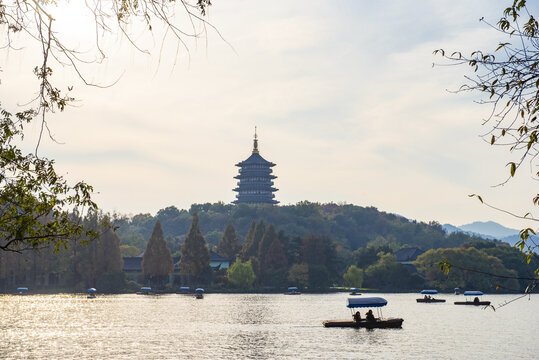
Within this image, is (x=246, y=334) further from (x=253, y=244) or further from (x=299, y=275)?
(x=253, y=244)

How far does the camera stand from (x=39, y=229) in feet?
40.1

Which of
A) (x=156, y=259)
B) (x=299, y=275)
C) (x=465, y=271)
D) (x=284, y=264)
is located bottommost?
(x=299, y=275)

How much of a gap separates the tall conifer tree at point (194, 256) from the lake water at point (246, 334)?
3252 centimetres

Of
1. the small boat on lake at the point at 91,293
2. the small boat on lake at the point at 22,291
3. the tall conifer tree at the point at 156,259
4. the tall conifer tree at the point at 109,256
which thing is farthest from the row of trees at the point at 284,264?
the small boat on lake at the point at 22,291

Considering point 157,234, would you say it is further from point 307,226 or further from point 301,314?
point 307,226

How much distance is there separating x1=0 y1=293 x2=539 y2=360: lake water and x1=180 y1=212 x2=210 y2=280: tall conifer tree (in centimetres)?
3252

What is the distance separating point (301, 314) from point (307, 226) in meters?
115

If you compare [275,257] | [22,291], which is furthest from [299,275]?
[22,291]

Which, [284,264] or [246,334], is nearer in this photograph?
[246,334]

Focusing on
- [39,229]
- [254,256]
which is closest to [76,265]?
[254,256]

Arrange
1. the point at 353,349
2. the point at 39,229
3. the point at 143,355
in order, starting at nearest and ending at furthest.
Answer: the point at 39,229 → the point at 143,355 → the point at 353,349

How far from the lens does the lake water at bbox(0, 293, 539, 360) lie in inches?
1556

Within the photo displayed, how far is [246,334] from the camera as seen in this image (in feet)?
165

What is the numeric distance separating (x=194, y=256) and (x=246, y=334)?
60.2m
